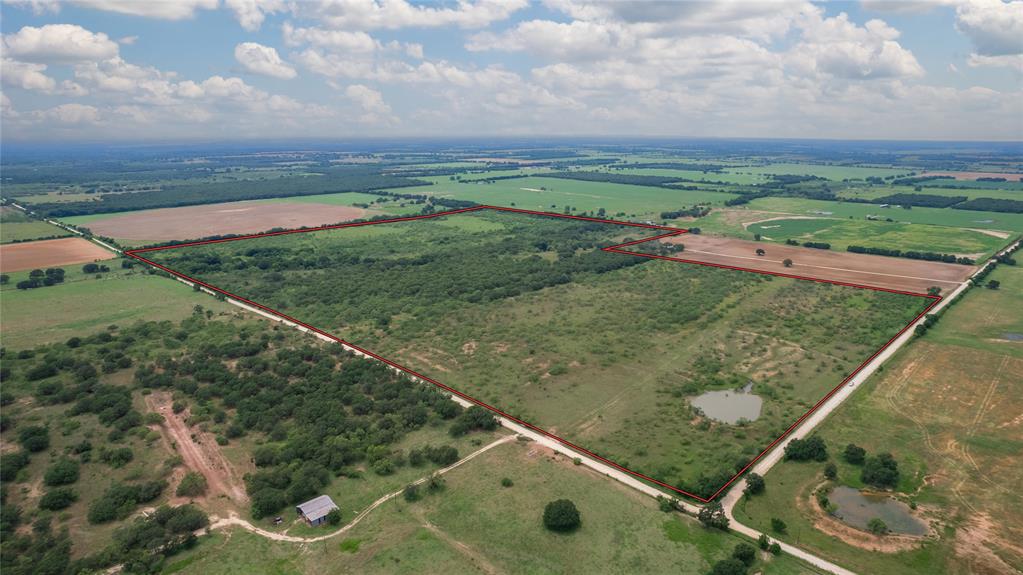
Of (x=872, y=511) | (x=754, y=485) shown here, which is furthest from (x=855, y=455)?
(x=754, y=485)

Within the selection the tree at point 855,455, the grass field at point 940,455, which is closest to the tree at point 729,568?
the grass field at point 940,455

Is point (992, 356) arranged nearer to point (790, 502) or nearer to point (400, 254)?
point (790, 502)

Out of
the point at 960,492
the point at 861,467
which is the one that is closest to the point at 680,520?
the point at 861,467

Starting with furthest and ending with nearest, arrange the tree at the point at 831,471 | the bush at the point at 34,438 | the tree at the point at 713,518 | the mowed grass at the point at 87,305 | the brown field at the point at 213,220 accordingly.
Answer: the brown field at the point at 213,220, the mowed grass at the point at 87,305, the bush at the point at 34,438, the tree at the point at 831,471, the tree at the point at 713,518

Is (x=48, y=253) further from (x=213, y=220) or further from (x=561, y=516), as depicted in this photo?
(x=561, y=516)

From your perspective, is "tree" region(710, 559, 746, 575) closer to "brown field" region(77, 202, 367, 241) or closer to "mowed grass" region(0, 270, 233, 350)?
"mowed grass" region(0, 270, 233, 350)

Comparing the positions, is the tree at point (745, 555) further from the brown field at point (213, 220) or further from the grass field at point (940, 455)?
the brown field at point (213, 220)
